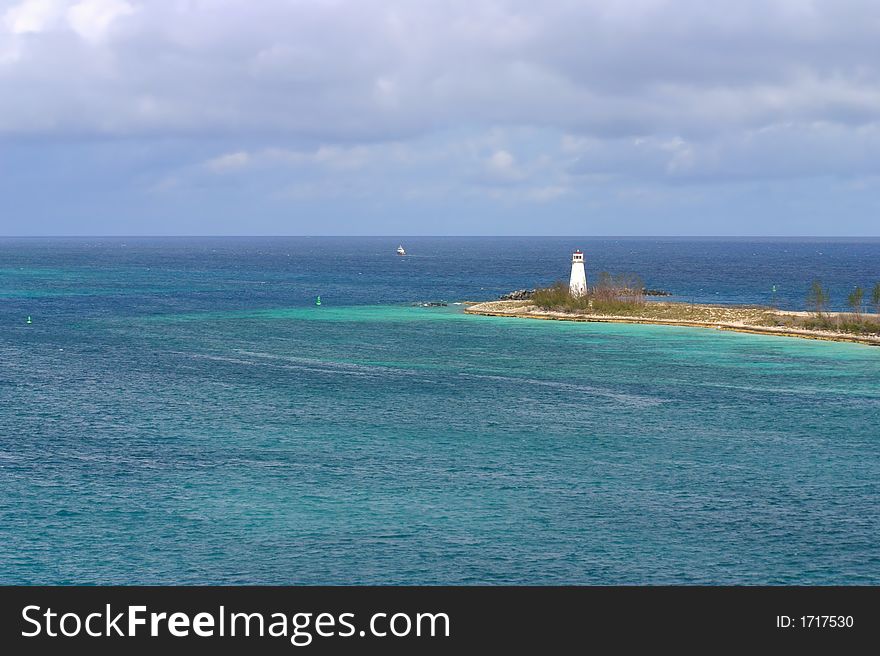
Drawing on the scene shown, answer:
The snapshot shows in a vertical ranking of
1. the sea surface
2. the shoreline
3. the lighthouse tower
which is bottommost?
the sea surface

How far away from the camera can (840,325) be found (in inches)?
5226

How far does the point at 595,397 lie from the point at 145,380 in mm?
41652

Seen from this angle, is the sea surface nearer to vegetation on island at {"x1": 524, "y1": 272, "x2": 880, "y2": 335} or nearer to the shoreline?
the shoreline

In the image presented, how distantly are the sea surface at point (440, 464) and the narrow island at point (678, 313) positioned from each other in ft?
33.6

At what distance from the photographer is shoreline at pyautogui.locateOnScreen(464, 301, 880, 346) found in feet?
426

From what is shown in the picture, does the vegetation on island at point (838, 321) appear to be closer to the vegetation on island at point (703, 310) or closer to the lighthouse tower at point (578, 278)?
the vegetation on island at point (703, 310)

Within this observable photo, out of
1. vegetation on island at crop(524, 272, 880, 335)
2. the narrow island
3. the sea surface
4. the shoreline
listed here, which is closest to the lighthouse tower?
the narrow island

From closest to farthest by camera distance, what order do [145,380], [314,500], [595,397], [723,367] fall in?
[314,500]
[595,397]
[145,380]
[723,367]

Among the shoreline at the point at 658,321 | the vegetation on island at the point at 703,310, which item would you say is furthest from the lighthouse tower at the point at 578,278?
the shoreline at the point at 658,321

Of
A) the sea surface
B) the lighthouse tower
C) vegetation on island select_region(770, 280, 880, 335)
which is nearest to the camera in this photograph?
the sea surface

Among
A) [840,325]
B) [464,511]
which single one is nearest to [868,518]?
[464,511]

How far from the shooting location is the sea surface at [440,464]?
47875 millimetres

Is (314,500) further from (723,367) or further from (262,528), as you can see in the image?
(723,367)

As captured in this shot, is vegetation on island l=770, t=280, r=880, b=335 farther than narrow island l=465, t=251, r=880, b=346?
No
